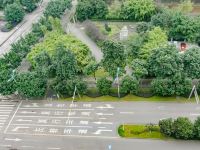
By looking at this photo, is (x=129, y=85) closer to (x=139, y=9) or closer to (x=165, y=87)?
(x=165, y=87)

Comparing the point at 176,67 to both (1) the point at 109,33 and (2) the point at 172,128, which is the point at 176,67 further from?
(1) the point at 109,33

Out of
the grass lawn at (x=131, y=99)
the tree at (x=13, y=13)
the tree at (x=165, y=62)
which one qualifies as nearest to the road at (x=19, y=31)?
the tree at (x=13, y=13)

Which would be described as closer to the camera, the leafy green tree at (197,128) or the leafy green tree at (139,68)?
the leafy green tree at (197,128)

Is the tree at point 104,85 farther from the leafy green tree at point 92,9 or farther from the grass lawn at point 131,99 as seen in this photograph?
the leafy green tree at point 92,9

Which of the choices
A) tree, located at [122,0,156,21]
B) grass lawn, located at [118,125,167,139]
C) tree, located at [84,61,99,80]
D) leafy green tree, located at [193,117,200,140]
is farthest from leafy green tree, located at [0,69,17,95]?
tree, located at [122,0,156,21]

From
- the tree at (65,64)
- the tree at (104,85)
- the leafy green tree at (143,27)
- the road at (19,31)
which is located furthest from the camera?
the road at (19,31)

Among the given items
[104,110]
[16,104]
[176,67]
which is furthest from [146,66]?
[16,104]

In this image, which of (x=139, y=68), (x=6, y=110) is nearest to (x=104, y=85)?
(x=139, y=68)
